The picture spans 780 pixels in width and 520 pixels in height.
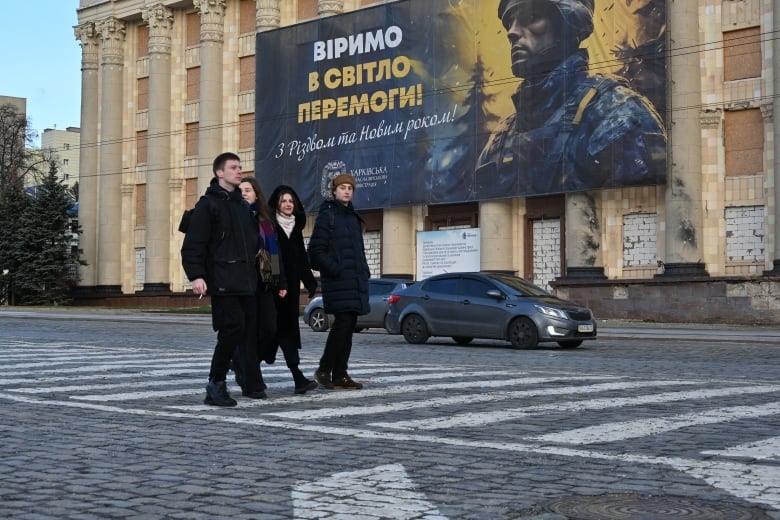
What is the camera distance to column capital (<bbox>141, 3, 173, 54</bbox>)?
61781mm

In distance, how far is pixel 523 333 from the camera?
2297 centimetres

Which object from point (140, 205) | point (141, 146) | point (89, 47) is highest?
point (89, 47)

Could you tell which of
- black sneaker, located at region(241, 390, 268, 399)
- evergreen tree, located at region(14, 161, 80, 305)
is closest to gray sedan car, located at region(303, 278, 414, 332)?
black sneaker, located at region(241, 390, 268, 399)

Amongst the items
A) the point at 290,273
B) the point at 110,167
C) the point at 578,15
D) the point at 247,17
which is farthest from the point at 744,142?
the point at 110,167

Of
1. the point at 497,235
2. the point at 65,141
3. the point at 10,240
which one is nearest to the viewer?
the point at 497,235

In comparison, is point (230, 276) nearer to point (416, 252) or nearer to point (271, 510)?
point (271, 510)

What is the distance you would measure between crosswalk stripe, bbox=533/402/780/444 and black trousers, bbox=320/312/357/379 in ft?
11.1

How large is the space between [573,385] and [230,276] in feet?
13.9

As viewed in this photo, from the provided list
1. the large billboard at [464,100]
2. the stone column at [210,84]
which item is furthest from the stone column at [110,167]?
the large billboard at [464,100]

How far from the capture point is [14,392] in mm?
11492

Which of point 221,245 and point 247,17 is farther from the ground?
point 247,17

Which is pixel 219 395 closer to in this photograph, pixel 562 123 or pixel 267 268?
pixel 267 268

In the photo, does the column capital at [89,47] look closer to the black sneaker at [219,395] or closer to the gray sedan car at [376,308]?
the gray sedan car at [376,308]

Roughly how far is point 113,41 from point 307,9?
1537 centimetres
